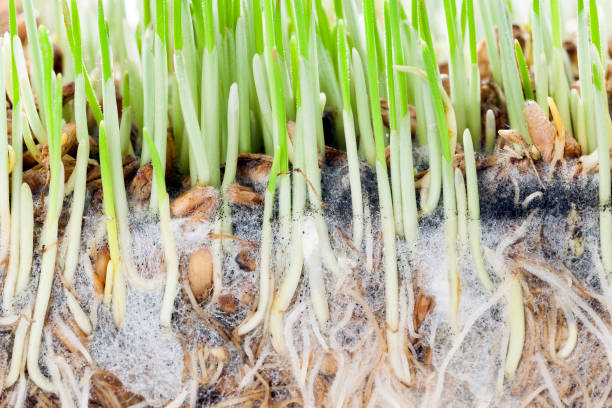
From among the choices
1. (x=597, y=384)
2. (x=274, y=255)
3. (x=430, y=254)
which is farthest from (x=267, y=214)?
(x=597, y=384)

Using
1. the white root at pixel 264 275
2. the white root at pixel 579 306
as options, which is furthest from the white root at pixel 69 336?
the white root at pixel 579 306

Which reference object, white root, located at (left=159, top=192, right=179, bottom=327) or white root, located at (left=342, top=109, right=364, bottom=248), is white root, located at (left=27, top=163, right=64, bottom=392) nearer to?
white root, located at (left=159, top=192, right=179, bottom=327)

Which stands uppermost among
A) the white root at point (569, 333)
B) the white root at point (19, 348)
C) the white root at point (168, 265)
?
the white root at point (168, 265)

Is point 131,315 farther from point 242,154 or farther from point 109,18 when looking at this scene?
point 109,18

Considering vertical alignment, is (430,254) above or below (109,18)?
below

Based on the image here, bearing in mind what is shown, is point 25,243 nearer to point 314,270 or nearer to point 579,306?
point 314,270

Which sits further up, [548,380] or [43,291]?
[43,291]

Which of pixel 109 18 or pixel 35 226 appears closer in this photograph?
pixel 35 226

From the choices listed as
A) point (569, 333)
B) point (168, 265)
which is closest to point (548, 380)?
point (569, 333)

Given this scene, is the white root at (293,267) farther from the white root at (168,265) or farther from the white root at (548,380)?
the white root at (548,380)

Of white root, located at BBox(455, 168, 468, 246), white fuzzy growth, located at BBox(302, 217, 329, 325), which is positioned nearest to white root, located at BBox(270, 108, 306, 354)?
white fuzzy growth, located at BBox(302, 217, 329, 325)

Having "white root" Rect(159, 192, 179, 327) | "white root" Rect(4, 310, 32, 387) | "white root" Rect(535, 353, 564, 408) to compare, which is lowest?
"white root" Rect(535, 353, 564, 408)
